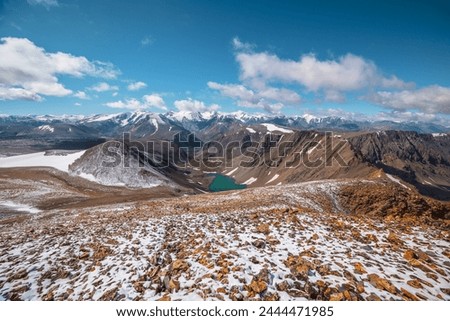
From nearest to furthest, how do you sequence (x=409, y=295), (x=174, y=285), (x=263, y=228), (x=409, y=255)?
1. (x=409, y=295)
2. (x=174, y=285)
3. (x=409, y=255)
4. (x=263, y=228)

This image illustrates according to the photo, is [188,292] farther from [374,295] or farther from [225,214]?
[225,214]

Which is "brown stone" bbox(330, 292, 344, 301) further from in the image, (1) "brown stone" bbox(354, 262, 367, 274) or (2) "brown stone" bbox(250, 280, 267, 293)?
(2) "brown stone" bbox(250, 280, 267, 293)

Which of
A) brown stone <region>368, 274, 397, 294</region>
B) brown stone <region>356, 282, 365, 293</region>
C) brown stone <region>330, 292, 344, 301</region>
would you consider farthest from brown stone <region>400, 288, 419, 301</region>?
brown stone <region>330, 292, 344, 301</region>

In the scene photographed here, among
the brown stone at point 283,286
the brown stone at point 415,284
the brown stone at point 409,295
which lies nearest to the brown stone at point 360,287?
the brown stone at point 409,295

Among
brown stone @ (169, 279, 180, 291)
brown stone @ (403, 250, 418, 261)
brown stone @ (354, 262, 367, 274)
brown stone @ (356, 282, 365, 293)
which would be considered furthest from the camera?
brown stone @ (403, 250, 418, 261)

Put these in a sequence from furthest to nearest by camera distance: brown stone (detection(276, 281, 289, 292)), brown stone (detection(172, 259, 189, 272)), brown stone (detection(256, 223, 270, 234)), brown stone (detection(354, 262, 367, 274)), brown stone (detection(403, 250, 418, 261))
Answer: brown stone (detection(256, 223, 270, 234)), brown stone (detection(403, 250, 418, 261)), brown stone (detection(172, 259, 189, 272)), brown stone (detection(354, 262, 367, 274)), brown stone (detection(276, 281, 289, 292))

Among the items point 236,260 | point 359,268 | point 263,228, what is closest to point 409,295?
point 359,268

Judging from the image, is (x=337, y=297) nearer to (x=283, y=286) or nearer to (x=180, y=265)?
(x=283, y=286)

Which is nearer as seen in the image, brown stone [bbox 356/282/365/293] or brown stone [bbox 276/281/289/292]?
brown stone [bbox 356/282/365/293]

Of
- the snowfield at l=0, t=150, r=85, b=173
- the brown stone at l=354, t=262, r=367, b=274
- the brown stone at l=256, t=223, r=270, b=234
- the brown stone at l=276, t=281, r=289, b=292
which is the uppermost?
the brown stone at l=256, t=223, r=270, b=234
